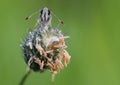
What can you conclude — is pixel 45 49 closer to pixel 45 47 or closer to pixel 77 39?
pixel 45 47

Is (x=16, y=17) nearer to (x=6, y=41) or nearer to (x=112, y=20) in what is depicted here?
(x=6, y=41)

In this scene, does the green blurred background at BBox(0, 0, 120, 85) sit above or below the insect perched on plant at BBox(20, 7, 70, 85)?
above

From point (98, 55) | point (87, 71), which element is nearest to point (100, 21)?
point (98, 55)

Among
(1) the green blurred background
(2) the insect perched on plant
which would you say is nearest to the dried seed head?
(2) the insect perched on plant

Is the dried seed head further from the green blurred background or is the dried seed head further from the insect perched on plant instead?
the green blurred background

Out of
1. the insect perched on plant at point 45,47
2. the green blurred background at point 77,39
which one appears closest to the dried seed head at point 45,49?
the insect perched on plant at point 45,47

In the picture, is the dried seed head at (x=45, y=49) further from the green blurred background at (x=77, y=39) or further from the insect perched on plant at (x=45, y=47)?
the green blurred background at (x=77, y=39)

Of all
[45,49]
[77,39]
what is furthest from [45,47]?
[77,39]

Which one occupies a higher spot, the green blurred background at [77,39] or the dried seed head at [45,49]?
the green blurred background at [77,39]
